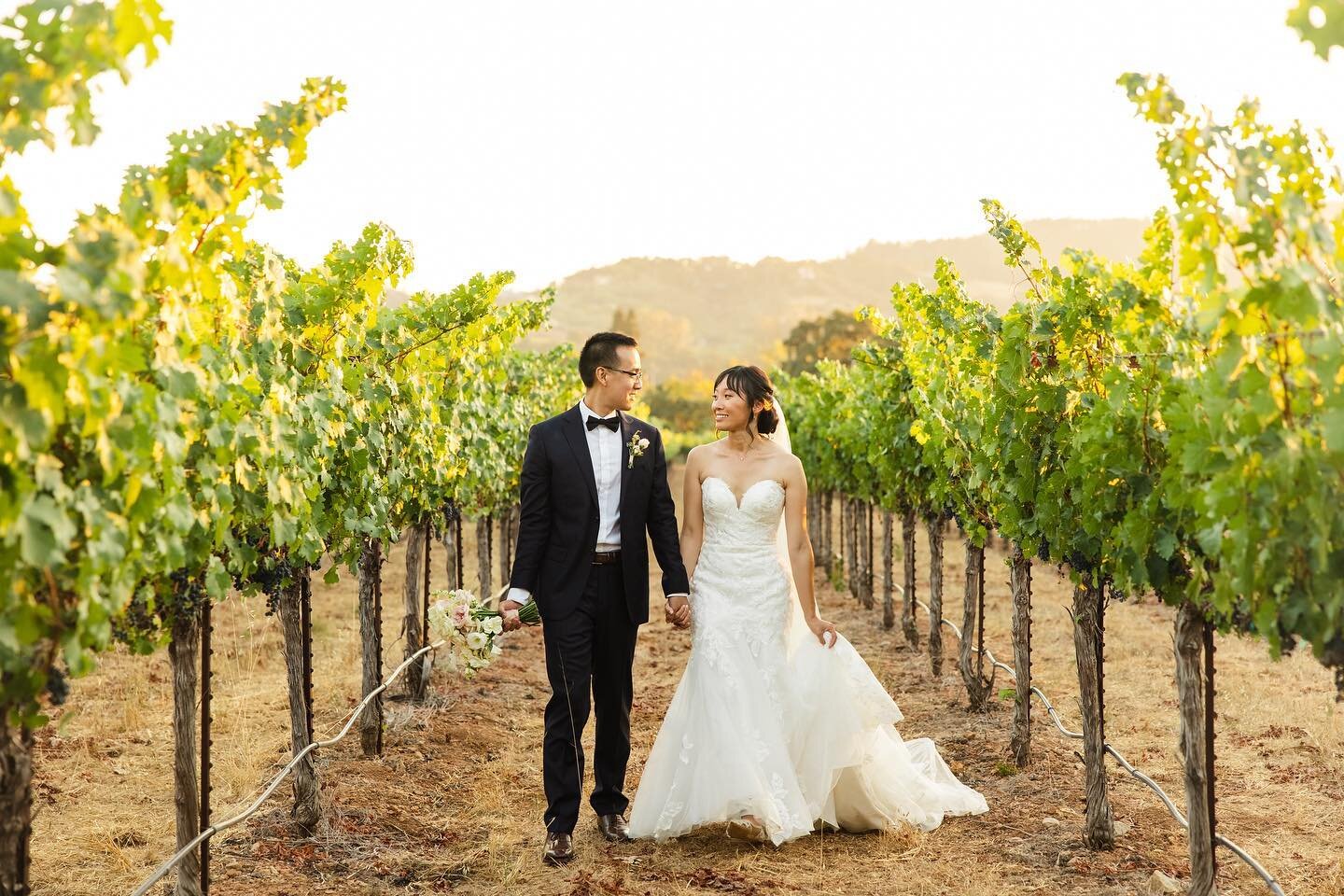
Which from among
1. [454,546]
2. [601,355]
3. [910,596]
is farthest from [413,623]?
[910,596]

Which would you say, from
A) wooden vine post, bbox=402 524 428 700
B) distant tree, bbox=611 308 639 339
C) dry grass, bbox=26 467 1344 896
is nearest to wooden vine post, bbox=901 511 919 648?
dry grass, bbox=26 467 1344 896

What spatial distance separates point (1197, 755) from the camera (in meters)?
4.64

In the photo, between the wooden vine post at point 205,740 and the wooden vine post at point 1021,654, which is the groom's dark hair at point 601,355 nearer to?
the wooden vine post at point 205,740

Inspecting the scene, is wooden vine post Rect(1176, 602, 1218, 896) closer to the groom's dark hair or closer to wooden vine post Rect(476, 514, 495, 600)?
the groom's dark hair

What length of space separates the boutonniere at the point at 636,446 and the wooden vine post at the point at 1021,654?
259 cm

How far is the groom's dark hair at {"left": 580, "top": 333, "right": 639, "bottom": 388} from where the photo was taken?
5539 millimetres

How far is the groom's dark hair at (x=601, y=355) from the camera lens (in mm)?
5539

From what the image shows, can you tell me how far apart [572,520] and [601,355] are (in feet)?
2.56

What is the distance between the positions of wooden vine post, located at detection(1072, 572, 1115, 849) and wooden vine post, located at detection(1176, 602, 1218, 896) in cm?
95

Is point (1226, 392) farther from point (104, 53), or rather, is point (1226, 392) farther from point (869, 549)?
point (869, 549)

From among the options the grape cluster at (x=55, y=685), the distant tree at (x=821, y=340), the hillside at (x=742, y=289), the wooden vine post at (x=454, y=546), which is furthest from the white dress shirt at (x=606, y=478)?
the hillside at (x=742, y=289)

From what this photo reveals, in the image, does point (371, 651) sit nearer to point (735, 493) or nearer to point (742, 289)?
point (735, 493)

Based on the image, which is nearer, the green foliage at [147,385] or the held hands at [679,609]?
the green foliage at [147,385]

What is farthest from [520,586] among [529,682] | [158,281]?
[529,682]
